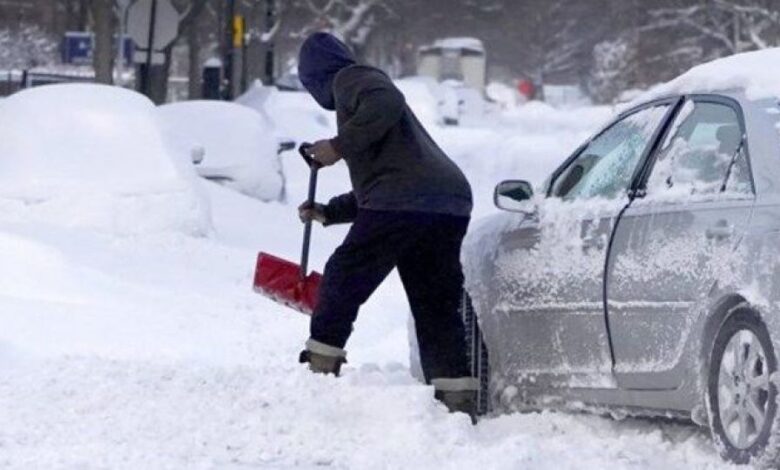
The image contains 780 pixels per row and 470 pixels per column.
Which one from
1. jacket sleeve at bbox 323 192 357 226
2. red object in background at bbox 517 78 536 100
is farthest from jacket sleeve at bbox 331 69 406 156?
red object in background at bbox 517 78 536 100

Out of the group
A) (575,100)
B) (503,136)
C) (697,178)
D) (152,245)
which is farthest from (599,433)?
(575,100)

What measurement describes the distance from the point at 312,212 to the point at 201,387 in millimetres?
895

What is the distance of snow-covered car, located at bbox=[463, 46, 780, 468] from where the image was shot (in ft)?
20.7

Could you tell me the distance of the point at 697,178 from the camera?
6.87m

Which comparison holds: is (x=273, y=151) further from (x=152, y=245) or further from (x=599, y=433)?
(x=599, y=433)

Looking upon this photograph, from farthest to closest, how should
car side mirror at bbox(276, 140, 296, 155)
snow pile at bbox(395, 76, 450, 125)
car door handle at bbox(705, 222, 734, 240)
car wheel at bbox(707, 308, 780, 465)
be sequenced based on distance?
snow pile at bbox(395, 76, 450, 125) < car side mirror at bbox(276, 140, 296, 155) < car door handle at bbox(705, 222, 734, 240) < car wheel at bbox(707, 308, 780, 465)

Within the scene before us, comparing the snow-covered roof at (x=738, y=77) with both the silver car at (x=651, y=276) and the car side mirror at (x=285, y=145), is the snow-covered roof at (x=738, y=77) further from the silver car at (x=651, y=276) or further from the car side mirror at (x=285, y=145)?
the car side mirror at (x=285, y=145)

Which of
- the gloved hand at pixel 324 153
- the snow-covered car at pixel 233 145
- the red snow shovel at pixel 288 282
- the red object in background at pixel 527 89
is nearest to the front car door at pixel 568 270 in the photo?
the red snow shovel at pixel 288 282

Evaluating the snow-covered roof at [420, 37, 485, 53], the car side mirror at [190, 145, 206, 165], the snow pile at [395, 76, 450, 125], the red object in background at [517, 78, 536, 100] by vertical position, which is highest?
the car side mirror at [190, 145, 206, 165]

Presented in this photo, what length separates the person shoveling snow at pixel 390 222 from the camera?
7523mm

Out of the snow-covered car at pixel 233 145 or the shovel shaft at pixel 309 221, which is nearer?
the shovel shaft at pixel 309 221

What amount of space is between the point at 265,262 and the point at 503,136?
1720 inches

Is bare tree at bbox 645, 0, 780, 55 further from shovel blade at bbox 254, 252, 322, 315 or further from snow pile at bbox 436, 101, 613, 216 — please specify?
shovel blade at bbox 254, 252, 322, 315

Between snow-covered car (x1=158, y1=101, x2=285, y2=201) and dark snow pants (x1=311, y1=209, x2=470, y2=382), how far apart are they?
43.5ft
